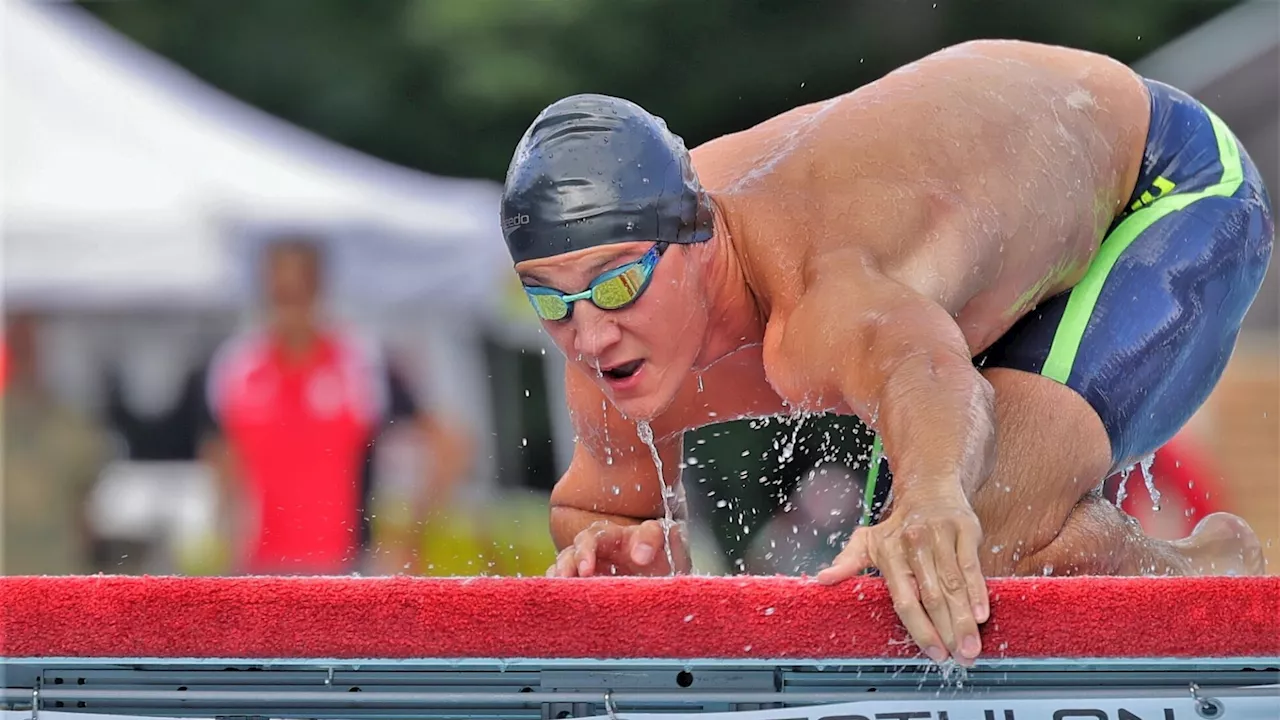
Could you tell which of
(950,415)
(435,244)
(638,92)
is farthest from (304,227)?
(950,415)

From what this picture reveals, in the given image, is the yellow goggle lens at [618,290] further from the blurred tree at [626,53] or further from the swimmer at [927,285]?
the blurred tree at [626,53]

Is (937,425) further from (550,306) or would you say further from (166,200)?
(166,200)

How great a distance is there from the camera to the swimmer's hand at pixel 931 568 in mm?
2160

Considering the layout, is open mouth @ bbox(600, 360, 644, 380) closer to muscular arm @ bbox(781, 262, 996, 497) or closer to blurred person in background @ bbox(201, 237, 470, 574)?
muscular arm @ bbox(781, 262, 996, 497)

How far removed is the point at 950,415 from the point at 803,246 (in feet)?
Answer: 1.92

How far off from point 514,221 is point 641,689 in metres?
1.04

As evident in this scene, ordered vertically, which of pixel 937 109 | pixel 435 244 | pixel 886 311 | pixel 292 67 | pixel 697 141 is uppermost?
pixel 292 67

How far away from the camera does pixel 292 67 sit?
10719mm

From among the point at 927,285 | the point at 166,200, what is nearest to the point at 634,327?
the point at 927,285

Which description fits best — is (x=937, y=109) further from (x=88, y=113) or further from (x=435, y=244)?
(x=88, y=113)

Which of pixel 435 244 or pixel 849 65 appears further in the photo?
pixel 849 65

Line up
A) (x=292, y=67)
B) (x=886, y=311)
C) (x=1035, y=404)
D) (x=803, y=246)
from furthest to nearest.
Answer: (x=292, y=67) < (x=1035, y=404) < (x=803, y=246) < (x=886, y=311)

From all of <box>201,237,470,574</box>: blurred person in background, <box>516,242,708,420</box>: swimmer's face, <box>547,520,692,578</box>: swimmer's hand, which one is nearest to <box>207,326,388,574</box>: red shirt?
<box>201,237,470,574</box>: blurred person in background

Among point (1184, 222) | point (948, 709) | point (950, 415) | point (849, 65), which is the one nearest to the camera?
point (948, 709)
